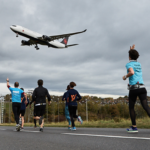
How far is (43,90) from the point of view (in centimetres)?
823

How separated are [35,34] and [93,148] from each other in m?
35.5

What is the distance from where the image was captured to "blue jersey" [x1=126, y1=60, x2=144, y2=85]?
5.46m

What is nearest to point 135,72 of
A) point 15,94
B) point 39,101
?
point 39,101

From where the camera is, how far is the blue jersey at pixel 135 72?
546 centimetres

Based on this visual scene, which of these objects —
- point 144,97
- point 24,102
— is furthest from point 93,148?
point 24,102

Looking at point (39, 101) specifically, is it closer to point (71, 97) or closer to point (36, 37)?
point (71, 97)

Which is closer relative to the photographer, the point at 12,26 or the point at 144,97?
the point at 144,97

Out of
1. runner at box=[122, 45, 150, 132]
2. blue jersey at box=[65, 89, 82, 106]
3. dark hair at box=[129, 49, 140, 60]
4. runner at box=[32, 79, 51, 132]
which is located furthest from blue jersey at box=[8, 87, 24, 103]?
dark hair at box=[129, 49, 140, 60]

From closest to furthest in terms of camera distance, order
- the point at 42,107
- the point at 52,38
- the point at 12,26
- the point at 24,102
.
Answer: the point at 42,107, the point at 24,102, the point at 12,26, the point at 52,38

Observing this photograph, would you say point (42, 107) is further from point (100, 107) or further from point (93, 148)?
point (100, 107)

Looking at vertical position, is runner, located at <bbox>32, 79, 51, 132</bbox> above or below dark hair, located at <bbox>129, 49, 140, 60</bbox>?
below

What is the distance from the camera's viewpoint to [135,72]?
5520 mm

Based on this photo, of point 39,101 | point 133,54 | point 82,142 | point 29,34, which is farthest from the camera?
point 29,34

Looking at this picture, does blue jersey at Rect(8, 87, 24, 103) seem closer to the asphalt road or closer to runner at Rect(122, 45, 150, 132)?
the asphalt road
